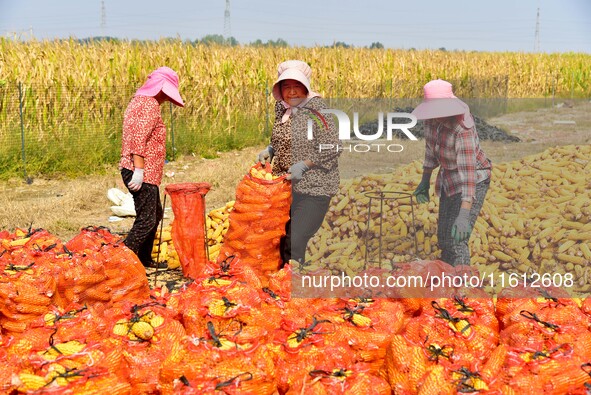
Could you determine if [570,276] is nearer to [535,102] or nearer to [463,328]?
[463,328]

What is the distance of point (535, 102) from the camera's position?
4785mm

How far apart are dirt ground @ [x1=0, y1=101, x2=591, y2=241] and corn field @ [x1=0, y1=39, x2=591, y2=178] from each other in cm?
77

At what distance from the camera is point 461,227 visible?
4246 millimetres

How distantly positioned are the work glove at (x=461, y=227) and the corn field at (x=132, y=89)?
727cm

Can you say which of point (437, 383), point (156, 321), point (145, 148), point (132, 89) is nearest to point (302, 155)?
point (156, 321)

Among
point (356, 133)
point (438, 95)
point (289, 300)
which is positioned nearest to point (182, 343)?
point (289, 300)

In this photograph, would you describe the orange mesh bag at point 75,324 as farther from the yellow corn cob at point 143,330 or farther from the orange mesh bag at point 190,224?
the orange mesh bag at point 190,224

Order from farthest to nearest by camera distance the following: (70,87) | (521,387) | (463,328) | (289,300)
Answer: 1. (70,87)
2. (289,300)
3. (463,328)
4. (521,387)

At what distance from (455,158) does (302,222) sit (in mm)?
1258

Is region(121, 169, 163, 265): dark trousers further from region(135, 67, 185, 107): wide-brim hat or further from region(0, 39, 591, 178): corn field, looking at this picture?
region(0, 39, 591, 178): corn field

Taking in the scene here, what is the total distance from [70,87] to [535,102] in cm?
1218

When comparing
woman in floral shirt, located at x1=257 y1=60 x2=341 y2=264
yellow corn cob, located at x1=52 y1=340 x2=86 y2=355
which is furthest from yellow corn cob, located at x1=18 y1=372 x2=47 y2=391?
woman in floral shirt, located at x1=257 y1=60 x2=341 y2=264

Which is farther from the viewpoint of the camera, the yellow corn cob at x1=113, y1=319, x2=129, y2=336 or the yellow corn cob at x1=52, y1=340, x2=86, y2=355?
the yellow corn cob at x1=113, y1=319, x2=129, y2=336

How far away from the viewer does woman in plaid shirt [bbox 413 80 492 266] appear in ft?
13.4
